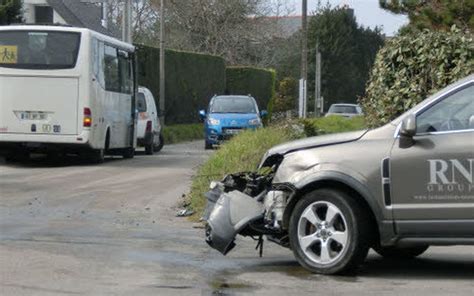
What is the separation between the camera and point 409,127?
840cm

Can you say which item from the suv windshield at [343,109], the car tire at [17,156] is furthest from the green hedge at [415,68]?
the suv windshield at [343,109]

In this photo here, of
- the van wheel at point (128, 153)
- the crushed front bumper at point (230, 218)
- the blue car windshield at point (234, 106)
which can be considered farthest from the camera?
the blue car windshield at point (234, 106)

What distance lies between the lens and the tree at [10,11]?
27250mm

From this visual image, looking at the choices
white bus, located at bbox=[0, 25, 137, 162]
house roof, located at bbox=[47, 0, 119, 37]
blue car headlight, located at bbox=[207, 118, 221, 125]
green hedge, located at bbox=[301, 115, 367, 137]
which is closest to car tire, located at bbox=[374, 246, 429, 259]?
green hedge, located at bbox=[301, 115, 367, 137]

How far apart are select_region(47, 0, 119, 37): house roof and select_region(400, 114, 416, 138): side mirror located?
40792mm

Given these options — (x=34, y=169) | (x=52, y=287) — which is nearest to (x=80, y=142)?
(x=34, y=169)

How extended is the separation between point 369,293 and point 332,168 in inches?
48.0

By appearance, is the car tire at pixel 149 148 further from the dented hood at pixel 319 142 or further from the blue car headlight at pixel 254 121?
the dented hood at pixel 319 142

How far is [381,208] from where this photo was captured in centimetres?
855

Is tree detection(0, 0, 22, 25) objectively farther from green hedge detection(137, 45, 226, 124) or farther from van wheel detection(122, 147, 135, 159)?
green hedge detection(137, 45, 226, 124)

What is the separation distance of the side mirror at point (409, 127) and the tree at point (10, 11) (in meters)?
20.5

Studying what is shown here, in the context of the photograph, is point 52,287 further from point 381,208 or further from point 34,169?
point 34,169

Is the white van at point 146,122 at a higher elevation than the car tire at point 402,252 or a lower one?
higher

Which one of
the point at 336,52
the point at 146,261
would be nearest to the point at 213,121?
→ the point at 146,261
